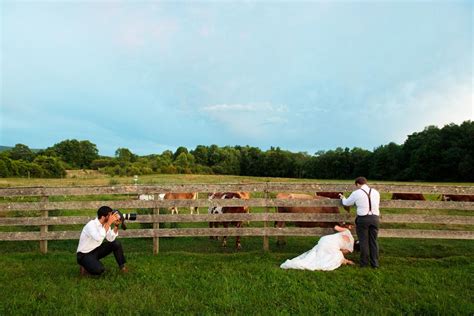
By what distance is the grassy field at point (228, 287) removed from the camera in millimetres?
5285

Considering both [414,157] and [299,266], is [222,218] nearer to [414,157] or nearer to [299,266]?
[299,266]

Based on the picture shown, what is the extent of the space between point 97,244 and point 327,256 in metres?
4.54

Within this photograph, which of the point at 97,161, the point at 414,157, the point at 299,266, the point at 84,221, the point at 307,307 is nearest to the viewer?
the point at 307,307

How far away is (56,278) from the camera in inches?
264

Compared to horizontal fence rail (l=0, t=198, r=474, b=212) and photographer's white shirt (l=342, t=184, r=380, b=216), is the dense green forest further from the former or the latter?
photographer's white shirt (l=342, t=184, r=380, b=216)

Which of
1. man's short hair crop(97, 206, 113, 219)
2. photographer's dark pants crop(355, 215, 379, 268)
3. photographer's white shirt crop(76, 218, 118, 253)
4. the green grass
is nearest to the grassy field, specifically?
the green grass

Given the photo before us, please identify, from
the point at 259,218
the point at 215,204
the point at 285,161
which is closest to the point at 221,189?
the point at 215,204

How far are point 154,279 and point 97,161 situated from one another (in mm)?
79907

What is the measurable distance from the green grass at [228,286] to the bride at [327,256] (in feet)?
0.83

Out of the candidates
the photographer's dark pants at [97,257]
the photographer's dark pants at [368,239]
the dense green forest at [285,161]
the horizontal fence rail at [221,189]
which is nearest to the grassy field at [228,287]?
the photographer's dark pants at [97,257]

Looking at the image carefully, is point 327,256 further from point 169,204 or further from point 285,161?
point 285,161

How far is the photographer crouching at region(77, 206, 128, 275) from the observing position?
668cm

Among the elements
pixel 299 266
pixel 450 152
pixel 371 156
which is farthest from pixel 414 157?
pixel 299 266

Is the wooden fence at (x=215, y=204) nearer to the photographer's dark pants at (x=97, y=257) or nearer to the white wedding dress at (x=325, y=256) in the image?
the white wedding dress at (x=325, y=256)
